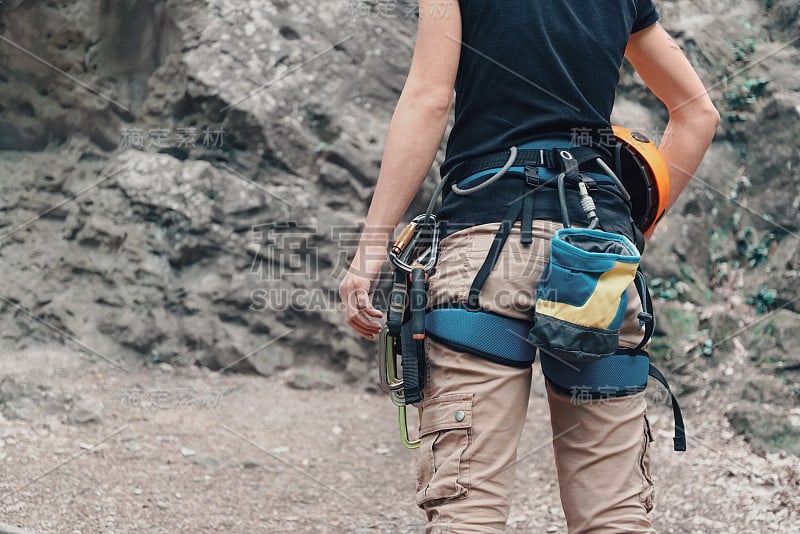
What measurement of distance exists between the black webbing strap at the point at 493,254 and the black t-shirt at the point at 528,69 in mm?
163

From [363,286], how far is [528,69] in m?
0.63

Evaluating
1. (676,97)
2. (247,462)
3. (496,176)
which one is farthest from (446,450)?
(247,462)

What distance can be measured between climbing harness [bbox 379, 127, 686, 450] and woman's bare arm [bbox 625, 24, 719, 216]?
279 millimetres

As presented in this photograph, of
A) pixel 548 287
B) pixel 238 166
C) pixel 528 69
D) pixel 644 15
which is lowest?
pixel 238 166

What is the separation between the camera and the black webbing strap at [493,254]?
1766 mm

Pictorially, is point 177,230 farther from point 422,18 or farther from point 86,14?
point 422,18

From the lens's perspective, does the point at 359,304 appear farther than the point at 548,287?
Yes

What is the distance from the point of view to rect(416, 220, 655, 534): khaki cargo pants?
170 centimetres

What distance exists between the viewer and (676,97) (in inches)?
86.9

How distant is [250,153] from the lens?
5680mm

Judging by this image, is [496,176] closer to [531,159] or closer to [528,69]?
[531,159]

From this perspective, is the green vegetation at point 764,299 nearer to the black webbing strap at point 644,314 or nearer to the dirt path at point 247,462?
the dirt path at point 247,462

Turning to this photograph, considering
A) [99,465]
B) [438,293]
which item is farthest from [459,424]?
[99,465]

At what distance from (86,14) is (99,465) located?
339 cm
